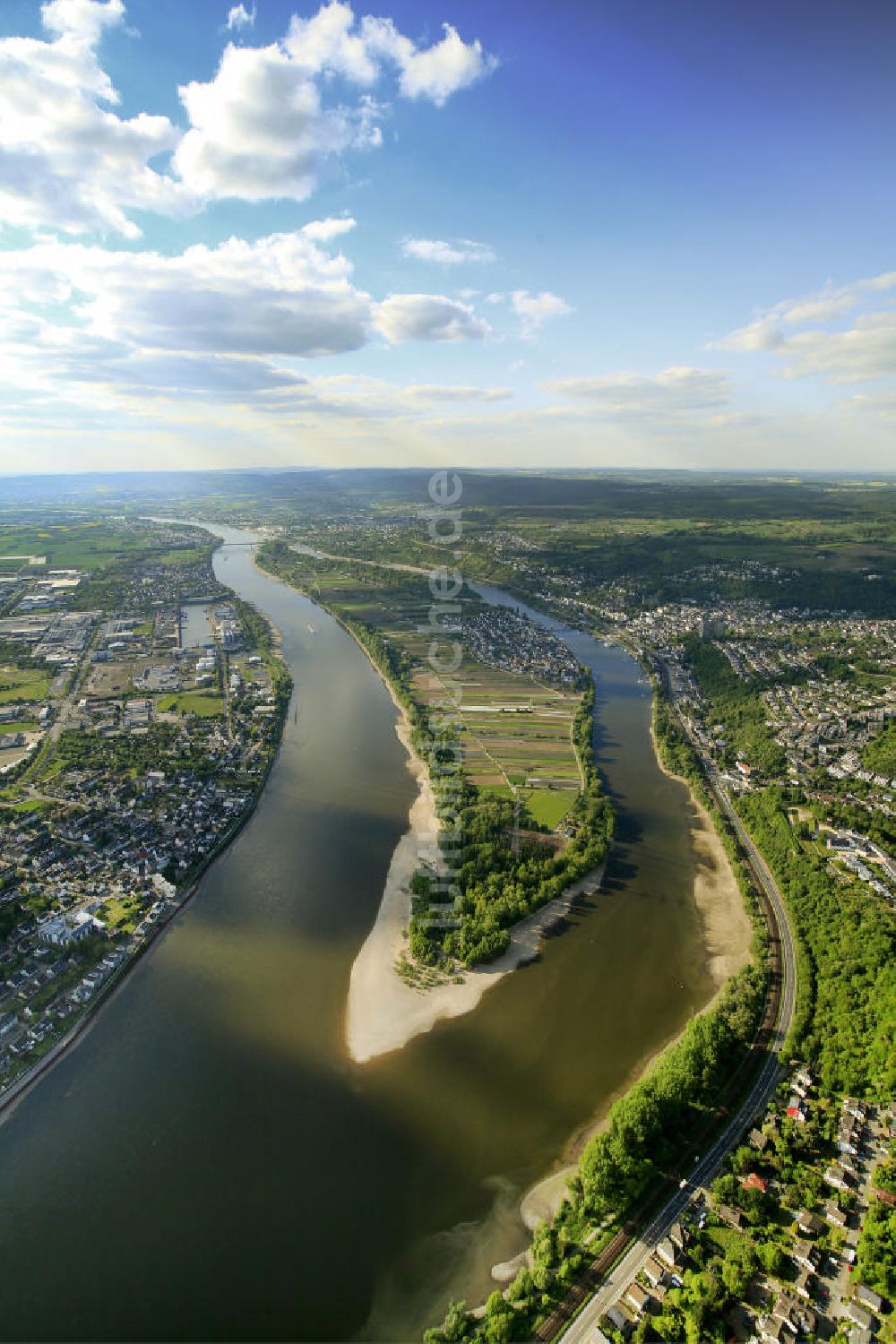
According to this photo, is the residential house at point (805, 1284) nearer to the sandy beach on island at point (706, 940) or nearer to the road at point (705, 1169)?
the road at point (705, 1169)

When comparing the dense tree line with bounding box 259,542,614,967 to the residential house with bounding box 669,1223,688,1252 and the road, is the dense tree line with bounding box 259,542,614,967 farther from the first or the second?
the residential house with bounding box 669,1223,688,1252

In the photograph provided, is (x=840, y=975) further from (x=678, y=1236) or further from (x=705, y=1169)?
(x=678, y=1236)

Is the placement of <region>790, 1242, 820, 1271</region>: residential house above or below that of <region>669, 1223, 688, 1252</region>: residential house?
above

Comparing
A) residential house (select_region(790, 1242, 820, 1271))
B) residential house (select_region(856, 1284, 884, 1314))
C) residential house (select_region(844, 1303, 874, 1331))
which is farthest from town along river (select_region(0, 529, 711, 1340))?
residential house (select_region(856, 1284, 884, 1314))

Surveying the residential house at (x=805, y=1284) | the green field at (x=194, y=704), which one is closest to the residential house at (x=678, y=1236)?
the residential house at (x=805, y=1284)

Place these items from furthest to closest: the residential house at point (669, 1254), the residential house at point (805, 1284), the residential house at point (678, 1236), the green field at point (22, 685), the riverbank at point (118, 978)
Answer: the green field at point (22, 685) < the riverbank at point (118, 978) < the residential house at point (678, 1236) < the residential house at point (669, 1254) < the residential house at point (805, 1284)

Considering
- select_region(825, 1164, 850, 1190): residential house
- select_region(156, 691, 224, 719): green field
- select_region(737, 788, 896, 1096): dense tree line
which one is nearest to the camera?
select_region(825, 1164, 850, 1190): residential house
